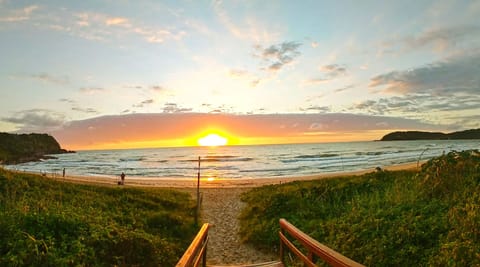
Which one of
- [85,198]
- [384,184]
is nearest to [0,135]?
[85,198]

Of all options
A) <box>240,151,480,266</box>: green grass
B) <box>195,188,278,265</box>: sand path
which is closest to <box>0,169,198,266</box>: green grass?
<box>195,188,278,265</box>: sand path

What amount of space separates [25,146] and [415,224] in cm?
13420

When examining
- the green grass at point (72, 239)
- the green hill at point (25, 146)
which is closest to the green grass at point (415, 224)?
the green grass at point (72, 239)

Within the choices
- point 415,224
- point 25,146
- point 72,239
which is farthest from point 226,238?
point 25,146

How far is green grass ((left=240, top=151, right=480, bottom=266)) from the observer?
5211mm

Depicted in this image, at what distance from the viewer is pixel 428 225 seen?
243 inches

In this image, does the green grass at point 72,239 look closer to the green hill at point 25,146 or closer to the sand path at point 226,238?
the sand path at point 226,238

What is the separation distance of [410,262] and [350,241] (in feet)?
5.61

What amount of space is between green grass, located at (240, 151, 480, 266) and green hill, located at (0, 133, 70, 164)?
87895 millimetres

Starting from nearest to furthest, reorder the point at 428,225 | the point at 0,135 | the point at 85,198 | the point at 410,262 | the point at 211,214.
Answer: the point at 410,262 < the point at 428,225 < the point at 85,198 < the point at 211,214 < the point at 0,135

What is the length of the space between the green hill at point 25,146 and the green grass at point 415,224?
8789cm

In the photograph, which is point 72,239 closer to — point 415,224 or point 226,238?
point 226,238

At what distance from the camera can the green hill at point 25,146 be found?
3595 inches

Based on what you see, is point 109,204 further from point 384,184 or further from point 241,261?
point 384,184
